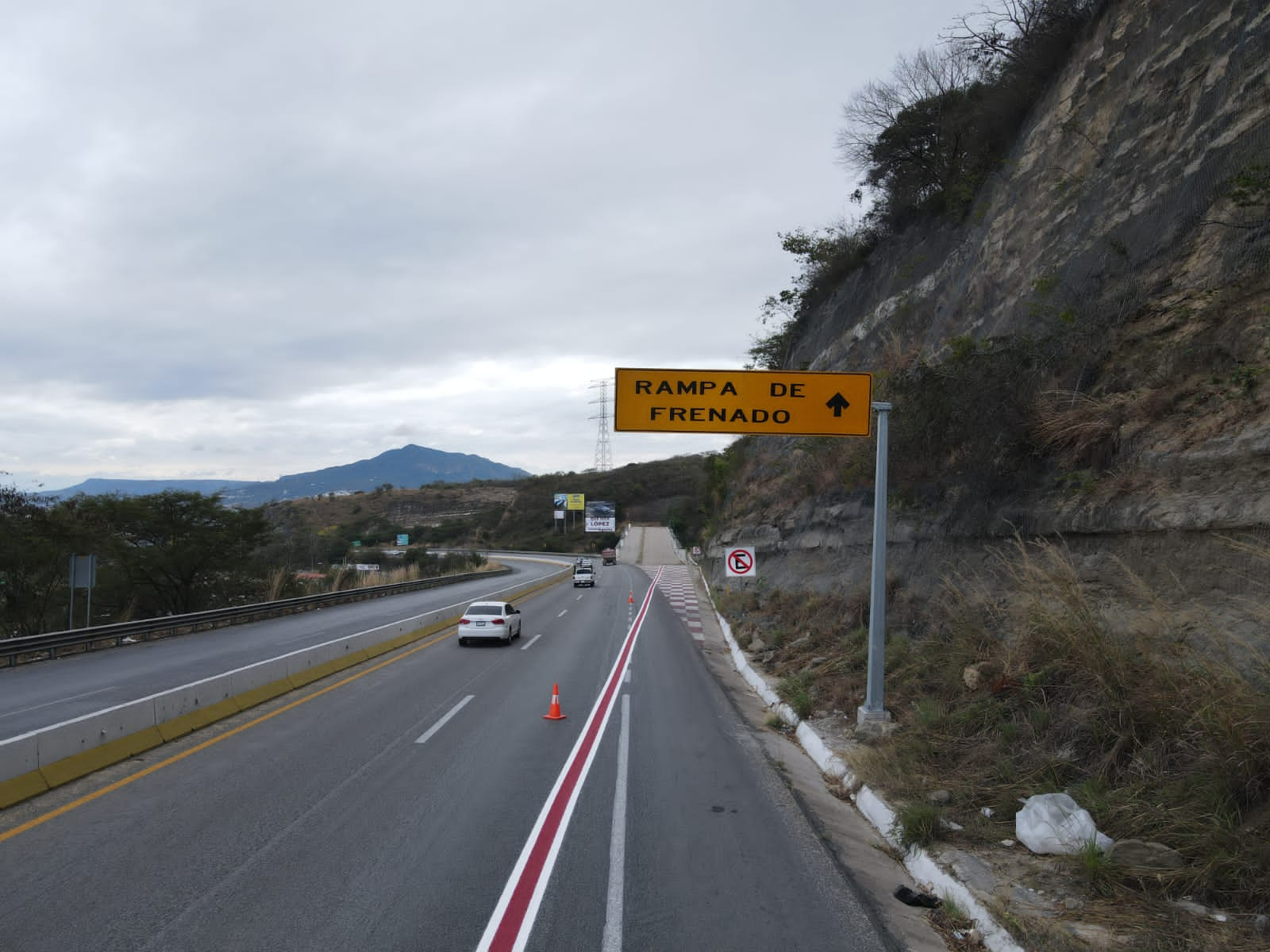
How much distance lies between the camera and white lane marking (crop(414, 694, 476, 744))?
421 inches

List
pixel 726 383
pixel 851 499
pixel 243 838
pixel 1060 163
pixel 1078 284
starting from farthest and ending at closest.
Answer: pixel 851 499 < pixel 1060 163 < pixel 1078 284 < pixel 726 383 < pixel 243 838

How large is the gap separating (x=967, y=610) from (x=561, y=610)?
2518 centimetres

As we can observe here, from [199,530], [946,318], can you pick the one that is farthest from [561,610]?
[946,318]

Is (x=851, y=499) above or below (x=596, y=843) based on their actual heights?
above

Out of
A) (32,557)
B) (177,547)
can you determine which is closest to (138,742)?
(32,557)

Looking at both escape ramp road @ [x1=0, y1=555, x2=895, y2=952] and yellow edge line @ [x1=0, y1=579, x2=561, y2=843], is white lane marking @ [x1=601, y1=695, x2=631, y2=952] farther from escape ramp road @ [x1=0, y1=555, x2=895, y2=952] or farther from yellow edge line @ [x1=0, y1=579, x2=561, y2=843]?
yellow edge line @ [x1=0, y1=579, x2=561, y2=843]

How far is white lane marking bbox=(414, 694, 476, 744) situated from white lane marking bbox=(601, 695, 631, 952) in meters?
2.71

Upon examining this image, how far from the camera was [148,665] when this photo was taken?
18234 millimetres

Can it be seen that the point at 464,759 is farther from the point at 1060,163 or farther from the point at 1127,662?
the point at 1060,163

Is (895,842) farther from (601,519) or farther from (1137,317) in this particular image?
(601,519)

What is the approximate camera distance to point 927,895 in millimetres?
5988

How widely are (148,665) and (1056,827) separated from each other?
62.5ft

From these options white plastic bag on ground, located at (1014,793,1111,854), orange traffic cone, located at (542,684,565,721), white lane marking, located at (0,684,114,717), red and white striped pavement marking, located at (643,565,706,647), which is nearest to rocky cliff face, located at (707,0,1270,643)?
white plastic bag on ground, located at (1014,793,1111,854)

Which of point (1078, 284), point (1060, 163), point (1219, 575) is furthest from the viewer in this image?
point (1060, 163)
